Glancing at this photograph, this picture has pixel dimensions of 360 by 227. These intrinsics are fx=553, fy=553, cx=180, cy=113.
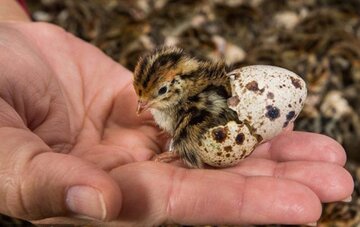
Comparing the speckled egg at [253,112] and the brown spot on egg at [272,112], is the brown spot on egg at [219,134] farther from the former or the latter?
the brown spot on egg at [272,112]

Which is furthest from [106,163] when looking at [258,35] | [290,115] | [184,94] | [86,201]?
[258,35]

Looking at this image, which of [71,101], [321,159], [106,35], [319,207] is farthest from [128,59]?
[319,207]

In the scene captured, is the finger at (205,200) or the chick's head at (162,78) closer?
the finger at (205,200)

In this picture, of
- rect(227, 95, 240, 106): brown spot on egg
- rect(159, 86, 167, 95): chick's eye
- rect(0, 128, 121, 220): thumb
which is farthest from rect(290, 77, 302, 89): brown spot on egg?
rect(0, 128, 121, 220): thumb

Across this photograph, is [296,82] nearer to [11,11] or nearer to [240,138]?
[240,138]

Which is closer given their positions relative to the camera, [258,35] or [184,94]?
[184,94]

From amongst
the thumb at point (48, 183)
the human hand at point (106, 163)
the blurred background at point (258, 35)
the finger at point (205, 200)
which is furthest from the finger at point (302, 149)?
the blurred background at point (258, 35)
